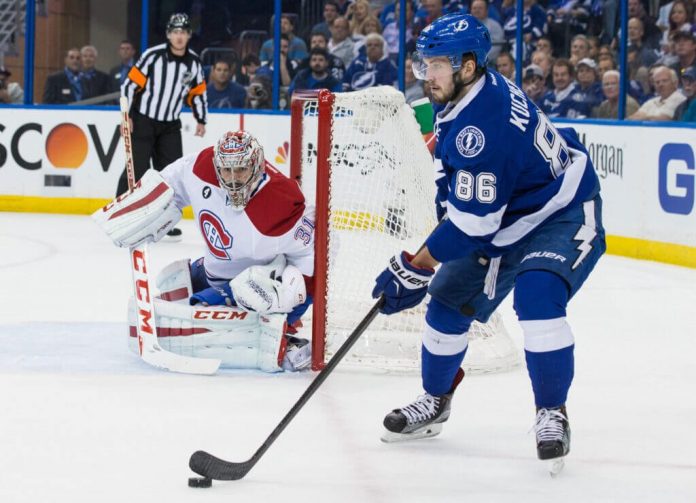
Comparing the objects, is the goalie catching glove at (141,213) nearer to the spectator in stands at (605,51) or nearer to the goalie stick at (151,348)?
the goalie stick at (151,348)

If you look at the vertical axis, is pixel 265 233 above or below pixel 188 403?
above

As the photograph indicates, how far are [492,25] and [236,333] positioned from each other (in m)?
4.89

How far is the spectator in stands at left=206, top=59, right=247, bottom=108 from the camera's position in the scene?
8.59 metres

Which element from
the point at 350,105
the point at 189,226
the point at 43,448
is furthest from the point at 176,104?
the point at 43,448

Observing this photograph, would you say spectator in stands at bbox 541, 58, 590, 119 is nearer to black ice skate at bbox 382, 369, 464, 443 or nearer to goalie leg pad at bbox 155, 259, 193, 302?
goalie leg pad at bbox 155, 259, 193, 302

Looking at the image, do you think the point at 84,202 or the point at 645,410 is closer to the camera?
the point at 645,410

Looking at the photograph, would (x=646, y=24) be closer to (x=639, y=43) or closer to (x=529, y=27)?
(x=639, y=43)

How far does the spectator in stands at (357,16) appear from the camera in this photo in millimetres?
8453

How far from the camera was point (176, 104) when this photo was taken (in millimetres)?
7180

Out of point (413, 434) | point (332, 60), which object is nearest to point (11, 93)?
point (332, 60)

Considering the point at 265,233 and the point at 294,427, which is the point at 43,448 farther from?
the point at 265,233

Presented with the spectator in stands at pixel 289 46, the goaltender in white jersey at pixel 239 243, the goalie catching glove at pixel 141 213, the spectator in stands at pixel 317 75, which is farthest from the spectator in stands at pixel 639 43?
the goalie catching glove at pixel 141 213

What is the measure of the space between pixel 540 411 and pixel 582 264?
33 cm

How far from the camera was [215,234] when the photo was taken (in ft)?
12.4
